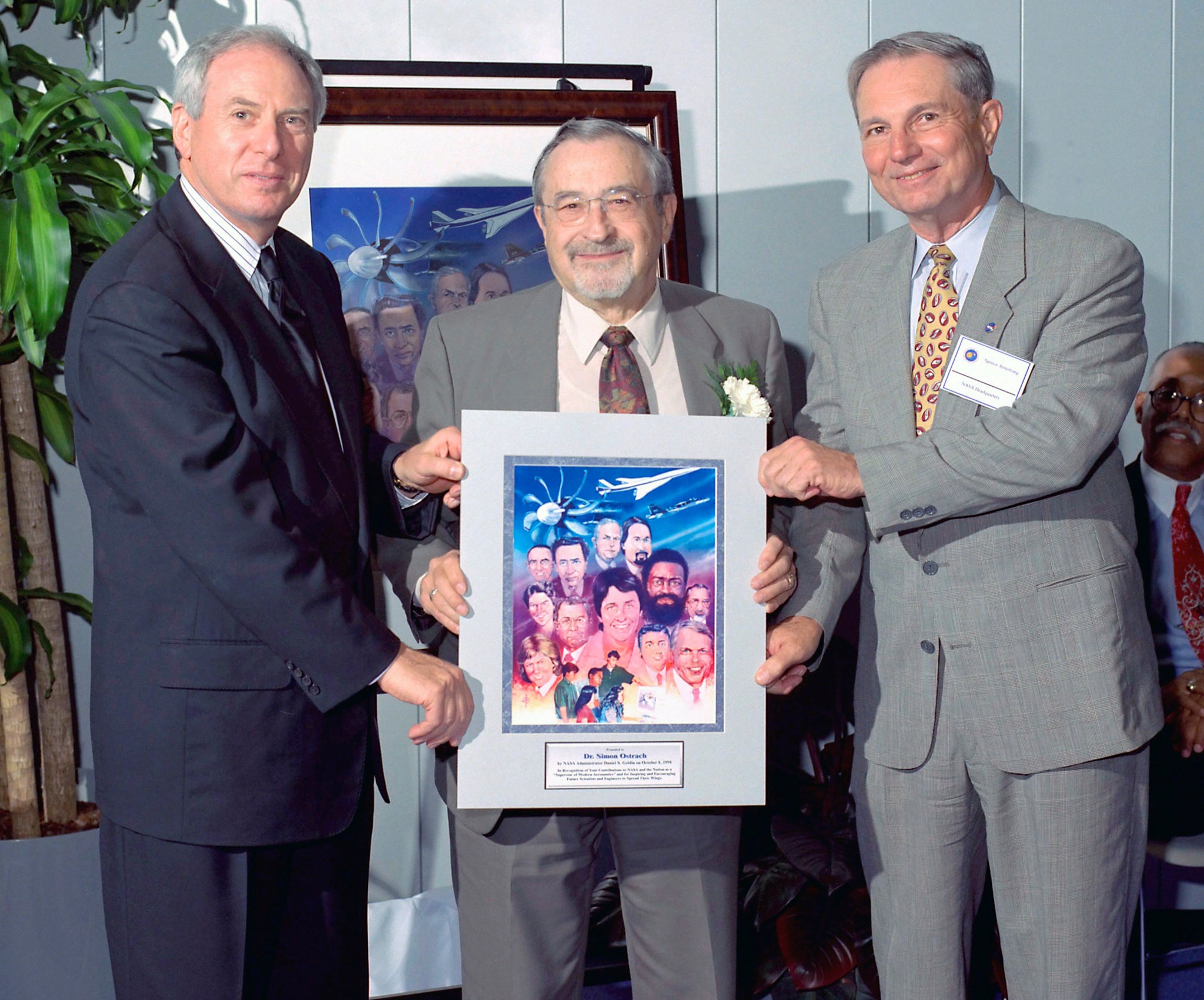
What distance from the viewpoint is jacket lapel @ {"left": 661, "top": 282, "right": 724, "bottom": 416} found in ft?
6.68

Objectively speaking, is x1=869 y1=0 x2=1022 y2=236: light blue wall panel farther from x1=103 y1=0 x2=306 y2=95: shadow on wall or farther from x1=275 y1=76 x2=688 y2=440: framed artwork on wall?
x1=103 y1=0 x2=306 y2=95: shadow on wall

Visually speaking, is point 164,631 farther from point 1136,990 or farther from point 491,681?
point 1136,990

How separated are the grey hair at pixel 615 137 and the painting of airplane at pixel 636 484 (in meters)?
0.57

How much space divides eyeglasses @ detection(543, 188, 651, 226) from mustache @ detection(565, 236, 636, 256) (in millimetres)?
37

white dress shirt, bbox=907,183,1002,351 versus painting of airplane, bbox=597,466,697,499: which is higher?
white dress shirt, bbox=907,183,1002,351

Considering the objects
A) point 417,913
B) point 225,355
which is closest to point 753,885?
point 417,913

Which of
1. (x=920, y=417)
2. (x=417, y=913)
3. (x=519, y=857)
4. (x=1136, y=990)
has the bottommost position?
(x=1136, y=990)

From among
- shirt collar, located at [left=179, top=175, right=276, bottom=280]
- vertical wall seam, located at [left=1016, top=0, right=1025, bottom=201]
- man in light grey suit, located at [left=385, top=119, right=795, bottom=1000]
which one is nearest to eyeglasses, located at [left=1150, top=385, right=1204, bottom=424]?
vertical wall seam, located at [left=1016, top=0, right=1025, bottom=201]

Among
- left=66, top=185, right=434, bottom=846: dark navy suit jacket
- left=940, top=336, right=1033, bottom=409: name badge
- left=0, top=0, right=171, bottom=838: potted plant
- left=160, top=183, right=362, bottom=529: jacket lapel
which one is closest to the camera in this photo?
left=66, top=185, right=434, bottom=846: dark navy suit jacket

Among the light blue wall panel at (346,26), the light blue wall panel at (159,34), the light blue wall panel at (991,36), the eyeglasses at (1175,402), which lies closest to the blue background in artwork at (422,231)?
the light blue wall panel at (346,26)

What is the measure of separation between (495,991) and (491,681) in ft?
2.06

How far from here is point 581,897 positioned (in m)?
2.02

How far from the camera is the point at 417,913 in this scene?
3051 millimetres

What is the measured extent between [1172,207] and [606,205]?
7.38 ft
